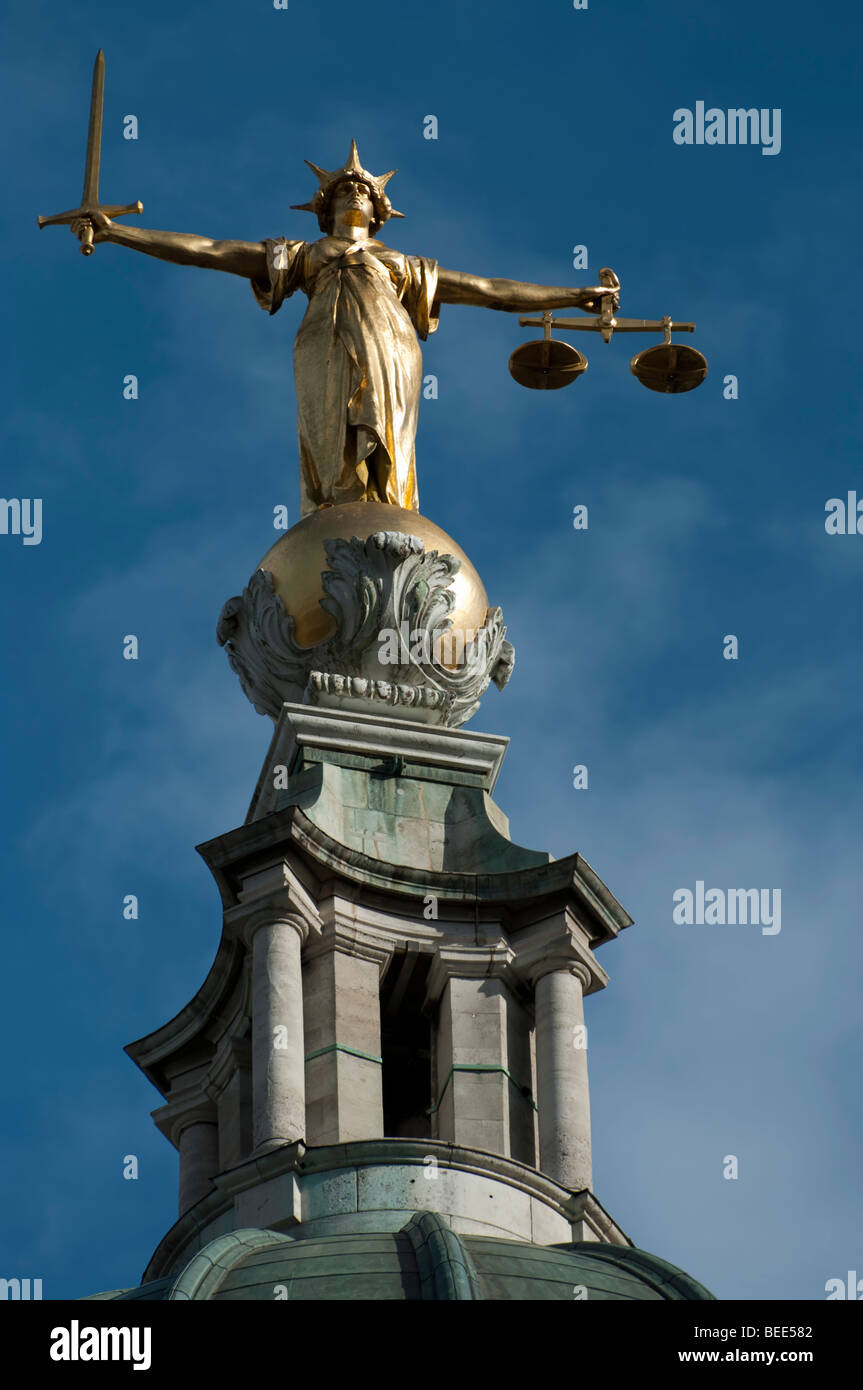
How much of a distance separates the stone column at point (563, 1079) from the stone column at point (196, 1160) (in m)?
4.89

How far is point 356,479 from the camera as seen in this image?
59719 millimetres

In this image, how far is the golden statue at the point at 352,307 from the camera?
5972 cm

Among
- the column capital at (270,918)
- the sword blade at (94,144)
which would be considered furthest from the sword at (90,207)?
the column capital at (270,918)

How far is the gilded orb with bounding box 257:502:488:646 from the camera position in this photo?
57.6 meters

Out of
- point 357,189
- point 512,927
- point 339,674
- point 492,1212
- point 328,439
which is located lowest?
point 492,1212

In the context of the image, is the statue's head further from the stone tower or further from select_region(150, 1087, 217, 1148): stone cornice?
select_region(150, 1087, 217, 1148): stone cornice

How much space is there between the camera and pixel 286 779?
5700 centimetres

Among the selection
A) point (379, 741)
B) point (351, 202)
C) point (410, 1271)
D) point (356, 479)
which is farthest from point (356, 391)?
point (410, 1271)

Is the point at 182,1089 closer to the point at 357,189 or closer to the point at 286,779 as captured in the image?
the point at 286,779

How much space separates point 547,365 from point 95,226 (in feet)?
22.0

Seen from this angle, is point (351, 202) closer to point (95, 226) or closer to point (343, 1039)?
point (95, 226)

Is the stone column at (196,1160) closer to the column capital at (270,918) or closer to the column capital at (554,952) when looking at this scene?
the column capital at (270,918)
